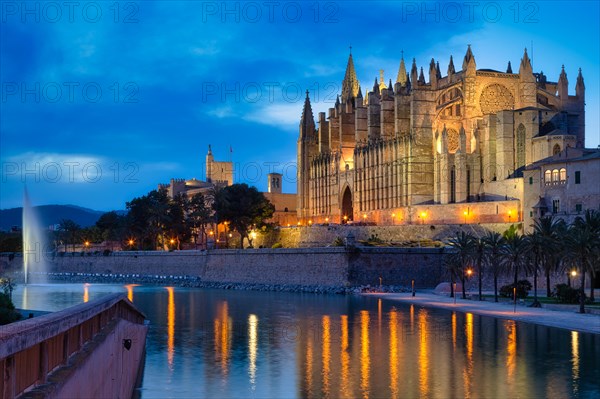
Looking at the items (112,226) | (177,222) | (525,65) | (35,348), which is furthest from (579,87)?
(35,348)

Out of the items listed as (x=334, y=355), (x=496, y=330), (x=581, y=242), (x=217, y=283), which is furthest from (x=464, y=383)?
(x=217, y=283)

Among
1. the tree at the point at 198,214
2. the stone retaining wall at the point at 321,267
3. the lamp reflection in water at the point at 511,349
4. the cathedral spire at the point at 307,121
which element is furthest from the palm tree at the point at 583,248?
the cathedral spire at the point at 307,121

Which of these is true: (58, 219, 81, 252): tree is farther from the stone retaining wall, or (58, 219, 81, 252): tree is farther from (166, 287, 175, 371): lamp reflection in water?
(166, 287, 175, 371): lamp reflection in water

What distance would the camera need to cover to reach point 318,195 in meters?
109

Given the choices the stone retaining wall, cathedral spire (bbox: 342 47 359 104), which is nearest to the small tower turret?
the stone retaining wall

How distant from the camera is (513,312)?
44.2m

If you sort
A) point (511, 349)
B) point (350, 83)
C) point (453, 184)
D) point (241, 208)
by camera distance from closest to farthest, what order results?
point (511, 349) < point (453, 184) < point (241, 208) < point (350, 83)

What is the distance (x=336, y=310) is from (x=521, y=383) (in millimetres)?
26301

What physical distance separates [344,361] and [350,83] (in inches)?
3655

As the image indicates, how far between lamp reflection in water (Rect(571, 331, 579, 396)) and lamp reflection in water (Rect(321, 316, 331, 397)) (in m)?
6.98

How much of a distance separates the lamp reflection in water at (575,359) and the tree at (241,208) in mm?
64185

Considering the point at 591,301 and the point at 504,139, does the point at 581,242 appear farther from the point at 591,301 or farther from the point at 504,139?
the point at 504,139

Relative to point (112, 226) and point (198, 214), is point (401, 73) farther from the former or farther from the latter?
point (112, 226)

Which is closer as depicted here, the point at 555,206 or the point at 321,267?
the point at 555,206
